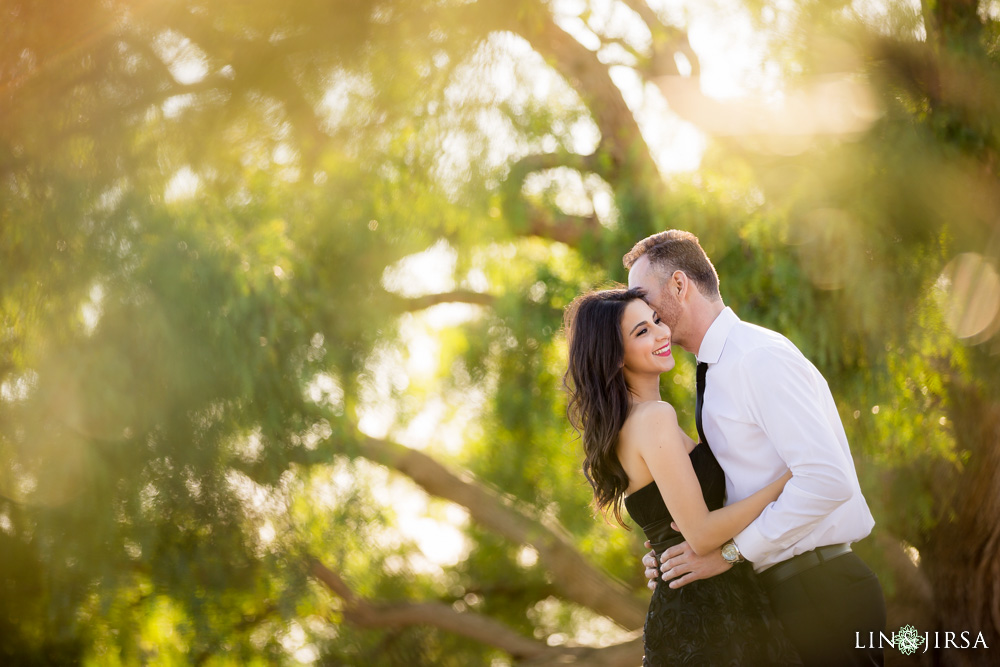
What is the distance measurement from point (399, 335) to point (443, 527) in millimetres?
2782

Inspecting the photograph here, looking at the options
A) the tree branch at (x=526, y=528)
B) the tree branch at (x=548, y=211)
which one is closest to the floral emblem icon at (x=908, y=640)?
the tree branch at (x=526, y=528)

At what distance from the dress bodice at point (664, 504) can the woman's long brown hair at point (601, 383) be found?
2.3 inches

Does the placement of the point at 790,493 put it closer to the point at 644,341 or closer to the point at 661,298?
the point at 644,341

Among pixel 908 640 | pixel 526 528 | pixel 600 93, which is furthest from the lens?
pixel 526 528

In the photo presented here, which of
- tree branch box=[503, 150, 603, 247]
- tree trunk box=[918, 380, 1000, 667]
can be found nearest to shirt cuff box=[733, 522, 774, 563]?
tree trunk box=[918, 380, 1000, 667]

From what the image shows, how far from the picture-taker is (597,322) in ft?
6.01

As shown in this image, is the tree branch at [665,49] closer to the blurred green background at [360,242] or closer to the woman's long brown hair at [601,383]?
the blurred green background at [360,242]

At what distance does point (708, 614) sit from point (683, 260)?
2.69ft

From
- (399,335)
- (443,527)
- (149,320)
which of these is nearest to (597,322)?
(149,320)

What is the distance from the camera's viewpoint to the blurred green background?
3098 mm

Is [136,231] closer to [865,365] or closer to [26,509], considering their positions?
[26,509]

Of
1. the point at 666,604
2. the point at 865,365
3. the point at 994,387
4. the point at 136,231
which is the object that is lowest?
the point at 666,604

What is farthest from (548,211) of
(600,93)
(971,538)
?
(971,538)

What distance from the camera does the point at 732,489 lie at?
5.88 ft
